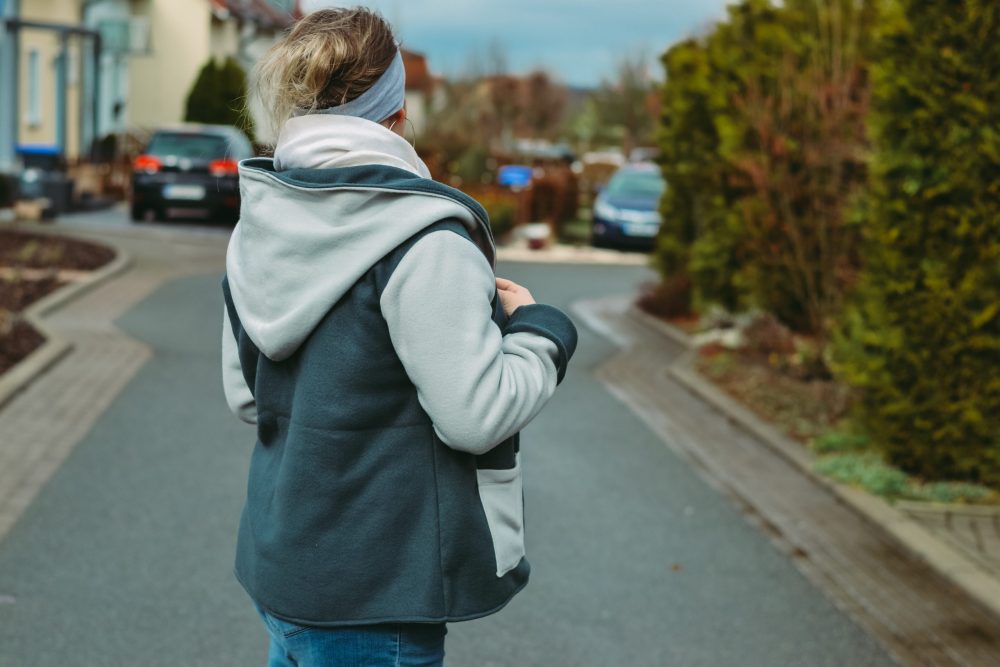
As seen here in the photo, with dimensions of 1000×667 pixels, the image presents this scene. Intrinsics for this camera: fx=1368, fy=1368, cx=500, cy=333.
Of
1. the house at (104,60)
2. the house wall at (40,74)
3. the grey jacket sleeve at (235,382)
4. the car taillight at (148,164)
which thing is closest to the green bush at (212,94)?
the house at (104,60)

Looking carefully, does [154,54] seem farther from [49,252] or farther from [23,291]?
[23,291]

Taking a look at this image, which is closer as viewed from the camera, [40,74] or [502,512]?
[502,512]

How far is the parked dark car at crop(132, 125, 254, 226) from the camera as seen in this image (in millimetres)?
22688

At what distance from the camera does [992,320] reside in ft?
21.3

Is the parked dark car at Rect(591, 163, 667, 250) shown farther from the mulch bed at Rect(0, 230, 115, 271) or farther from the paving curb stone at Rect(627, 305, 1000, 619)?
the paving curb stone at Rect(627, 305, 1000, 619)

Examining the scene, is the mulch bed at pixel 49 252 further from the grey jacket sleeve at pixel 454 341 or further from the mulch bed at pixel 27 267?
the grey jacket sleeve at pixel 454 341

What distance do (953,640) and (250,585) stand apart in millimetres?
3244

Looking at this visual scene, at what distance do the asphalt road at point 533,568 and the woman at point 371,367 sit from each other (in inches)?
92.3

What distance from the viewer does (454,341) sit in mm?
2059

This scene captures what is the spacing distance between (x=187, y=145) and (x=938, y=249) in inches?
714

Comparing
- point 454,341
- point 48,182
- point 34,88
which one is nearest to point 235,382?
point 454,341

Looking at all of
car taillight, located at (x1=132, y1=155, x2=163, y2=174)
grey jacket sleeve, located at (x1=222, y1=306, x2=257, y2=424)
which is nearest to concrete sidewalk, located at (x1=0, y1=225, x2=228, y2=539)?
grey jacket sleeve, located at (x1=222, y1=306, x2=257, y2=424)

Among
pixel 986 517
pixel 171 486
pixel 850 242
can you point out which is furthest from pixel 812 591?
pixel 850 242

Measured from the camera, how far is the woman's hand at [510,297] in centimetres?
232
